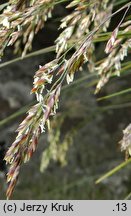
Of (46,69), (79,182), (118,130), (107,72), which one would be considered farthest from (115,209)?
(118,130)

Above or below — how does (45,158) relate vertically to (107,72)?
below

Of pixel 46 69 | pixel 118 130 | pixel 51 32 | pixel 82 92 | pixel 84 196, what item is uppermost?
pixel 46 69

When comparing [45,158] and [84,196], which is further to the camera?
[84,196]

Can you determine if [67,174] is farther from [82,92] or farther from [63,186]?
[82,92]

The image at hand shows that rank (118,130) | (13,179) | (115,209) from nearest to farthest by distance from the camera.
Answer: (13,179), (115,209), (118,130)

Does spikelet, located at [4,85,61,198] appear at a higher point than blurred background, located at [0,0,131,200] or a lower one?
higher

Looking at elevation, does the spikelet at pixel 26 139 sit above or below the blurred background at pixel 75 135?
above

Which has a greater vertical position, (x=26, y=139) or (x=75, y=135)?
(x=26, y=139)

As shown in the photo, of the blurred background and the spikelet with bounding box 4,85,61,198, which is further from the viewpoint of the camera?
the blurred background

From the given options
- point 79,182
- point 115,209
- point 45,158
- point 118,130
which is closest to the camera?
point 115,209

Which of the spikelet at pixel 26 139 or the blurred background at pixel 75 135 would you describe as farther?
the blurred background at pixel 75 135

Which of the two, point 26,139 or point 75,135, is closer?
point 26,139
